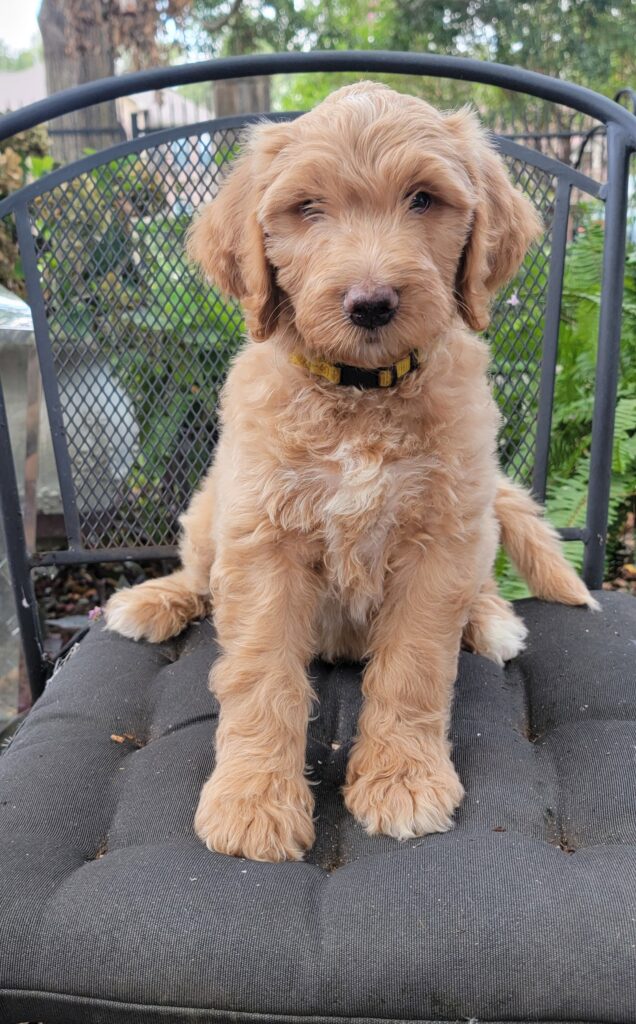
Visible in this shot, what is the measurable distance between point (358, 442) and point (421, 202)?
0.56 m

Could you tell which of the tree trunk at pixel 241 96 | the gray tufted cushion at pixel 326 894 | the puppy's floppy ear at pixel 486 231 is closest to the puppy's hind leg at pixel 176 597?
the gray tufted cushion at pixel 326 894

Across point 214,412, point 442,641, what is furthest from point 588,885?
point 214,412

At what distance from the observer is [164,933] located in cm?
149

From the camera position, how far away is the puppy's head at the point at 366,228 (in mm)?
1833

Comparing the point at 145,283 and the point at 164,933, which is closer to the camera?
the point at 164,933

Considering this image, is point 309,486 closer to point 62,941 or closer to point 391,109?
point 391,109

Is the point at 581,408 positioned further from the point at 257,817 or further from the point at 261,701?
the point at 257,817

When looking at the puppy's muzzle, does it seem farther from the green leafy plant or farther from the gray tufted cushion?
the green leafy plant

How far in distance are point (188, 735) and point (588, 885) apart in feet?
3.46

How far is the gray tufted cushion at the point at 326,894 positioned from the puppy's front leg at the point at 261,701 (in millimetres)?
79

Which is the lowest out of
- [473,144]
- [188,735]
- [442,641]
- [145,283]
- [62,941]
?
[188,735]

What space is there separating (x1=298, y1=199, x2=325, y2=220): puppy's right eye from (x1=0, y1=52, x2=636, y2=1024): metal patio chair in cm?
101

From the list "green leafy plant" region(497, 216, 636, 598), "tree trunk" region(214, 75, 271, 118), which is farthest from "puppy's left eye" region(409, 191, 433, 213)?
"tree trunk" region(214, 75, 271, 118)

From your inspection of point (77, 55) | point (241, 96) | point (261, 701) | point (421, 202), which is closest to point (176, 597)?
point (261, 701)
